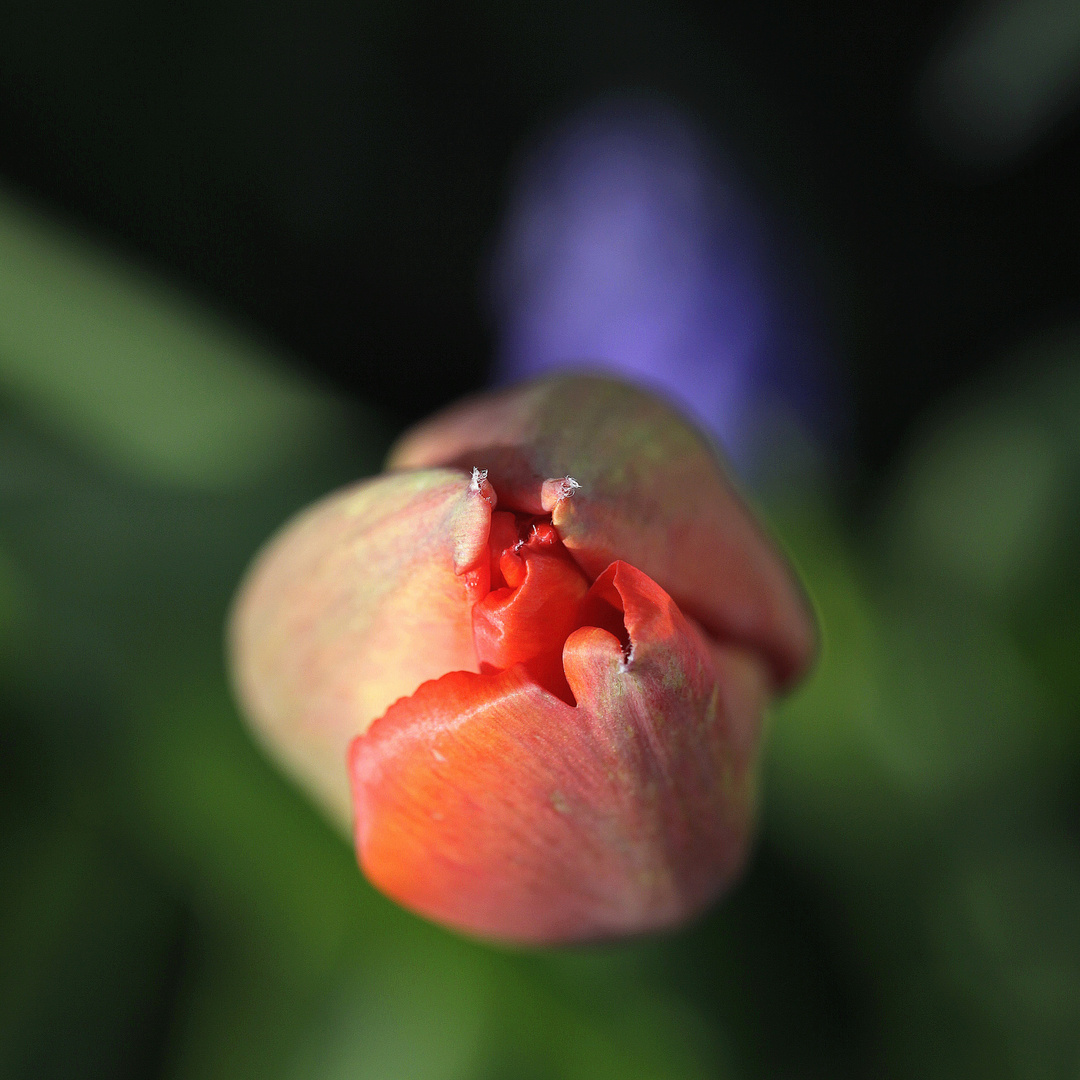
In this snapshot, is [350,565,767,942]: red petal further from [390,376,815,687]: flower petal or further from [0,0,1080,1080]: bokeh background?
[0,0,1080,1080]: bokeh background

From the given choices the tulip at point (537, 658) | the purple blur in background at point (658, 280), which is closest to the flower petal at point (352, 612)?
the tulip at point (537, 658)

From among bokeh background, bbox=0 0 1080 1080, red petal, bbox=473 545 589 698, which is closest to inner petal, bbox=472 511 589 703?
red petal, bbox=473 545 589 698

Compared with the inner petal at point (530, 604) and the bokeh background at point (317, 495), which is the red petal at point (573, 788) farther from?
the bokeh background at point (317, 495)

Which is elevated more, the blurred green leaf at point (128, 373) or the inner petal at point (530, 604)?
the inner petal at point (530, 604)

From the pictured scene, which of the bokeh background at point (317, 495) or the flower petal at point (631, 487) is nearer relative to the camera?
the flower petal at point (631, 487)

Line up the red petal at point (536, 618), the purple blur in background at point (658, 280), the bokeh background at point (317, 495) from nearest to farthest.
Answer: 1. the red petal at point (536, 618)
2. the bokeh background at point (317, 495)
3. the purple blur in background at point (658, 280)

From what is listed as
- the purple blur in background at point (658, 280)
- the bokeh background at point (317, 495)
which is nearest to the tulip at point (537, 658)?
the bokeh background at point (317, 495)

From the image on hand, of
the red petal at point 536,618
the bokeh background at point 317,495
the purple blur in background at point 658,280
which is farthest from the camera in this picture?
the purple blur in background at point 658,280

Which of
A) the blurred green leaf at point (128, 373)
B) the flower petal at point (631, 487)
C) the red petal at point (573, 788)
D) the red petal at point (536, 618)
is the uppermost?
the flower petal at point (631, 487)
